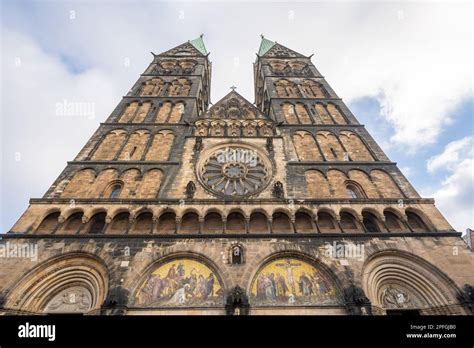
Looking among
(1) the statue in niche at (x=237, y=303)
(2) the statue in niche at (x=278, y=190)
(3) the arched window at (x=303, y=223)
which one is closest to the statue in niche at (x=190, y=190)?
(2) the statue in niche at (x=278, y=190)

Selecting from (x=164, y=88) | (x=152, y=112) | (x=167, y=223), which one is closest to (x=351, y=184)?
(x=167, y=223)

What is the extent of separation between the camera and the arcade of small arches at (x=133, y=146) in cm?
1372

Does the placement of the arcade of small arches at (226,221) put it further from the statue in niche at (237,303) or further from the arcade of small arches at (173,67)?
the arcade of small arches at (173,67)

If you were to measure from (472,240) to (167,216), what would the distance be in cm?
2369

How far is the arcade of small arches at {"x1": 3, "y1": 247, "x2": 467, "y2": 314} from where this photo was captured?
8.46 metres

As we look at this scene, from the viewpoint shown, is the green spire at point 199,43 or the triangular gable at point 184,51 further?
the green spire at point 199,43

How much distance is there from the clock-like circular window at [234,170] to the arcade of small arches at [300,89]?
26.1ft

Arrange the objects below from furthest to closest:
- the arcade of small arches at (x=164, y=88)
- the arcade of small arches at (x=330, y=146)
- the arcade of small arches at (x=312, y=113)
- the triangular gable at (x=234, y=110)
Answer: the arcade of small arches at (x=164, y=88) → the triangular gable at (x=234, y=110) → the arcade of small arches at (x=312, y=113) → the arcade of small arches at (x=330, y=146)

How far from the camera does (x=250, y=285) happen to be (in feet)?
28.9

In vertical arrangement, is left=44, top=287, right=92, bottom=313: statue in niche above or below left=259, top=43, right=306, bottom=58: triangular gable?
below

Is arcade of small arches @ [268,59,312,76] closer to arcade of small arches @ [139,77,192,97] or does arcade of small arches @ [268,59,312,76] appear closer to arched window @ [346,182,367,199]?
arcade of small arches @ [139,77,192,97]

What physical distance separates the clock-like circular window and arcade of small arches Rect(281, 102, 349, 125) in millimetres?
4457

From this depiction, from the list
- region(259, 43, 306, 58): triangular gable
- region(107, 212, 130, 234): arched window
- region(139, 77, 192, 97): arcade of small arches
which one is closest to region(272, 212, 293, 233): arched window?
region(107, 212, 130, 234): arched window

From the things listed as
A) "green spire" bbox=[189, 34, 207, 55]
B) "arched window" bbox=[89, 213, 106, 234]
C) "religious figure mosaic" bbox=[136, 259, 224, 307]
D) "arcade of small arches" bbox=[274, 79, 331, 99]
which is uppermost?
"green spire" bbox=[189, 34, 207, 55]
